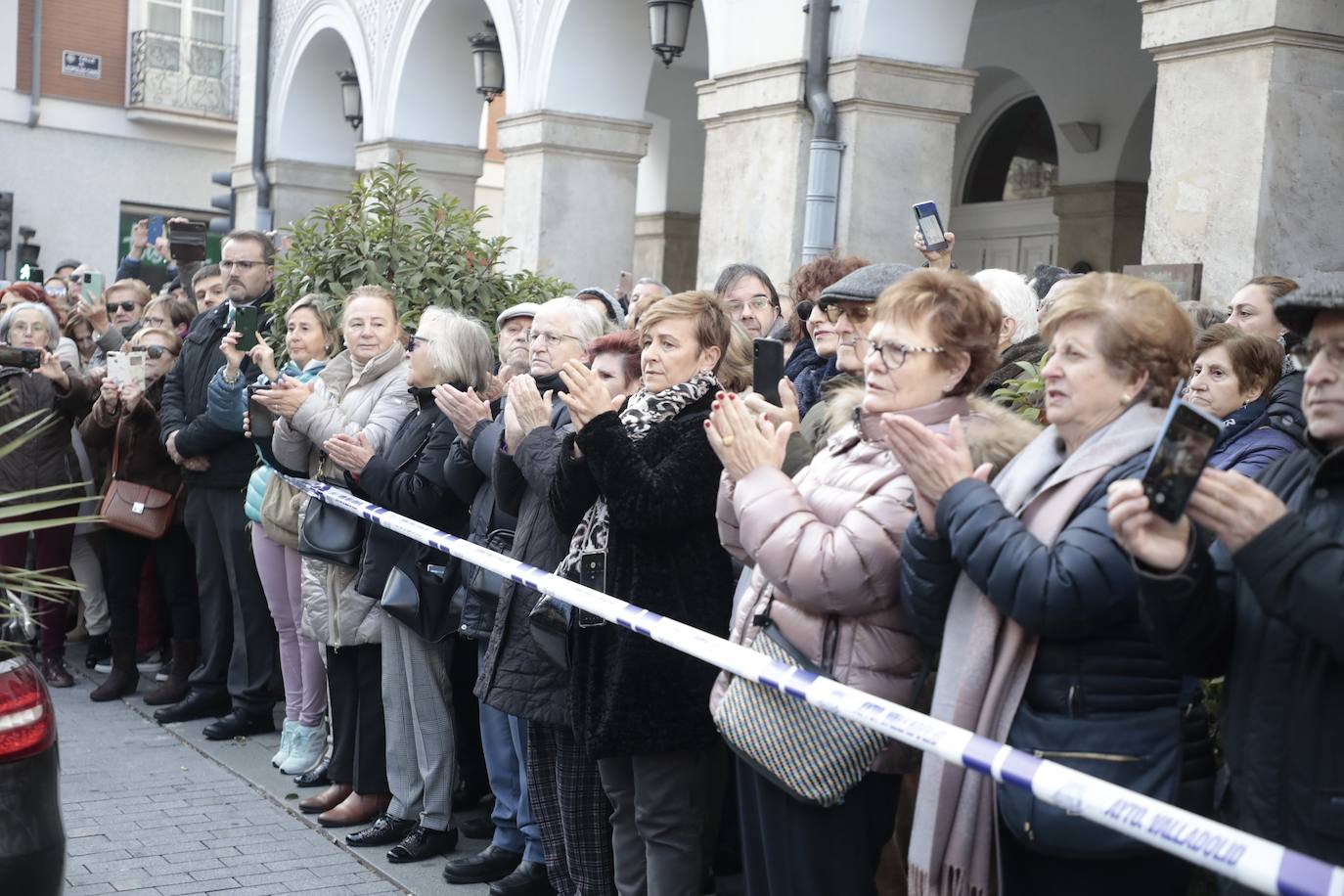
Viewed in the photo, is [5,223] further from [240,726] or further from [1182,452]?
[1182,452]

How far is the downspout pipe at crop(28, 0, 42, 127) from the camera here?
88.7 ft

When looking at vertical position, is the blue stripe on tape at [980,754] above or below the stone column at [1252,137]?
A: below

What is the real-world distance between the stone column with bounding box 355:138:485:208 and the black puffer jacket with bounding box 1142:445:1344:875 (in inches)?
536

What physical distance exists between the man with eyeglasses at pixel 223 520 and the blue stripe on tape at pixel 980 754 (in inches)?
188

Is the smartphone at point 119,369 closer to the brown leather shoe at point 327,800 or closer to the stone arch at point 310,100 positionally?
the brown leather shoe at point 327,800

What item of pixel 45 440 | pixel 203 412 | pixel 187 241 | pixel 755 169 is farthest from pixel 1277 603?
pixel 187 241

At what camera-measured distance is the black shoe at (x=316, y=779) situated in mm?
6246

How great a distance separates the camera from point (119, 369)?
7641mm

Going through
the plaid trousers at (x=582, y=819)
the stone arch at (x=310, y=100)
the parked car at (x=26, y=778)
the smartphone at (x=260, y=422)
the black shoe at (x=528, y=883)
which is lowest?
the black shoe at (x=528, y=883)

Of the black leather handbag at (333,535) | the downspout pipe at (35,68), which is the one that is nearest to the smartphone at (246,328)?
the black leather handbag at (333,535)

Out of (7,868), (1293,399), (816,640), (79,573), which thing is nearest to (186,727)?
(79,573)

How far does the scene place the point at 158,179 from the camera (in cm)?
2895

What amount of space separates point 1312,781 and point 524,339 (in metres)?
3.99

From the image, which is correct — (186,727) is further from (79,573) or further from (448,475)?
(448,475)
